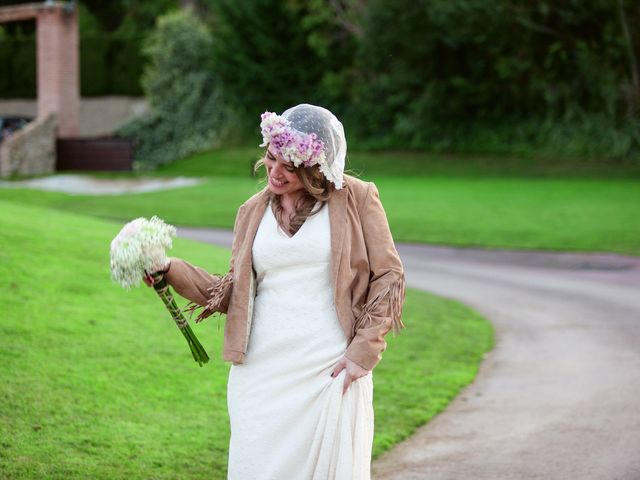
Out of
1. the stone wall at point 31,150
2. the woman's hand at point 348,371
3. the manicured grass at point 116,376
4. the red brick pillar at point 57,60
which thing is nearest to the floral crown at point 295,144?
the woman's hand at point 348,371

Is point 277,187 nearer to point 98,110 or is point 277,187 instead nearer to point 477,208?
point 477,208

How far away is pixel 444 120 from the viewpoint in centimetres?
4278

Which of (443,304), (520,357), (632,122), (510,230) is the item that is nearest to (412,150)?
(632,122)

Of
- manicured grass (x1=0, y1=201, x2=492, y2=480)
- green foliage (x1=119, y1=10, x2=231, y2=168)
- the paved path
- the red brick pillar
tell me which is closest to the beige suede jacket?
manicured grass (x1=0, y1=201, x2=492, y2=480)

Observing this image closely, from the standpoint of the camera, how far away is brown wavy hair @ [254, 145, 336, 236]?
429 centimetres

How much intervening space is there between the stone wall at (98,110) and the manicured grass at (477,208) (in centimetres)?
1493

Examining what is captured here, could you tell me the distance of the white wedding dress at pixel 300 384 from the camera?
4.23 metres

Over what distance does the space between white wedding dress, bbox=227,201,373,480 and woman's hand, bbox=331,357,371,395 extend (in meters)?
0.02

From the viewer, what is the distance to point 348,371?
13.8ft

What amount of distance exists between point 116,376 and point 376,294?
407cm

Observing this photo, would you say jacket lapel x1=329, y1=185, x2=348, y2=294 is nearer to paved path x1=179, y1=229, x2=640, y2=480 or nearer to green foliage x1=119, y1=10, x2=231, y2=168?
paved path x1=179, y1=229, x2=640, y2=480

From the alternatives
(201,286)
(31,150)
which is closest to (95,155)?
(31,150)

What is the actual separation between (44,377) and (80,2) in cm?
5616

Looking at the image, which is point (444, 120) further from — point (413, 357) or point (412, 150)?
point (413, 357)
